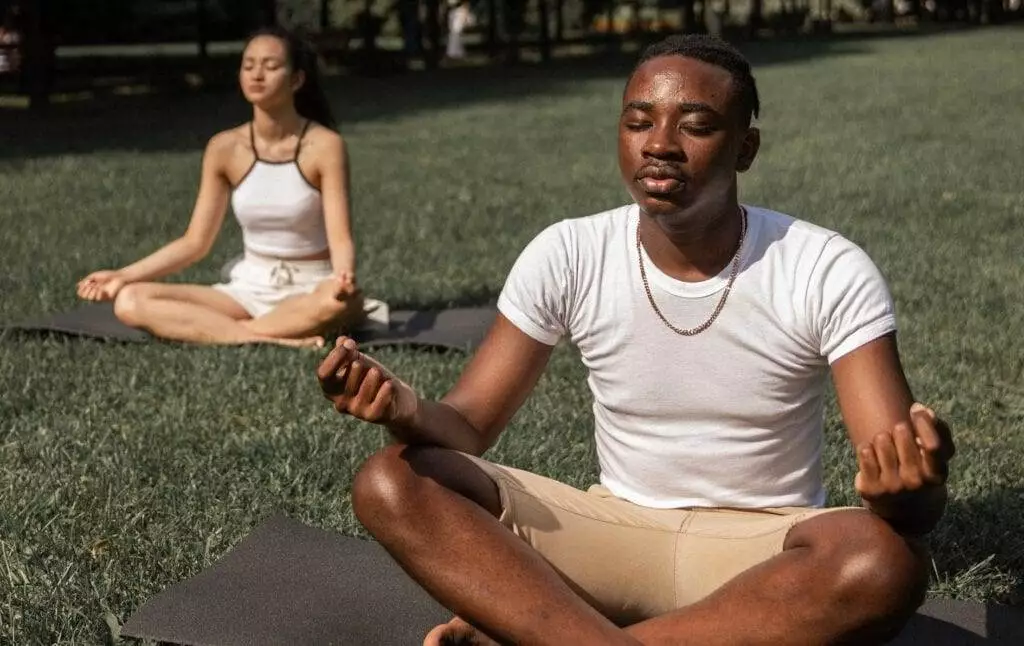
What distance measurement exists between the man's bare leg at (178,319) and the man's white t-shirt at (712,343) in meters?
3.47

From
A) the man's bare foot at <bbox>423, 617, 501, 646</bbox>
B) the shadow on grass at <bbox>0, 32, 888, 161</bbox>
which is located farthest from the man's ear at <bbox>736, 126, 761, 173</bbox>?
the shadow on grass at <bbox>0, 32, 888, 161</bbox>

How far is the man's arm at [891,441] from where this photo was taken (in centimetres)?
254

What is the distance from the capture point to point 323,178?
6.68m

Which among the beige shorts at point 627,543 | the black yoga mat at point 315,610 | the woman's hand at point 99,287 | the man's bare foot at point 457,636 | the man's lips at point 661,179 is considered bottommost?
the black yoga mat at point 315,610

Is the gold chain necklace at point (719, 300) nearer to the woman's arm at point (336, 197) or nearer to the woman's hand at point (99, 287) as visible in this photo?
the woman's arm at point (336, 197)

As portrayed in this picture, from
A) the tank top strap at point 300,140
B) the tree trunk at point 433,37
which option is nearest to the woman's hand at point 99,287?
the tank top strap at point 300,140

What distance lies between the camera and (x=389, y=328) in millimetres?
7051

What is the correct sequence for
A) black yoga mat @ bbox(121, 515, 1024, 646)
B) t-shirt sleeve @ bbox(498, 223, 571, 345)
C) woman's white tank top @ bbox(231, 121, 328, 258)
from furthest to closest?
woman's white tank top @ bbox(231, 121, 328, 258)
black yoga mat @ bbox(121, 515, 1024, 646)
t-shirt sleeve @ bbox(498, 223, 571, 345)

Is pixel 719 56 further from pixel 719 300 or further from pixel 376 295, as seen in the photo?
pixel 376 295

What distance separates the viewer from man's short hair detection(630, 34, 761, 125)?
3.24 metres

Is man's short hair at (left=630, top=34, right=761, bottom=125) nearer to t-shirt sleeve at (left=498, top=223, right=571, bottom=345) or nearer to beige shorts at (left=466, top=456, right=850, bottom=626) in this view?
t-shirt sleeve at (left=498, top=223, right=571, bottom=345)

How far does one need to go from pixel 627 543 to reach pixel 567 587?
270 mm

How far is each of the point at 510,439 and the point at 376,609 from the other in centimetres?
160

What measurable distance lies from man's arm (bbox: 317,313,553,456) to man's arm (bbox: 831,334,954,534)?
2.49ft
